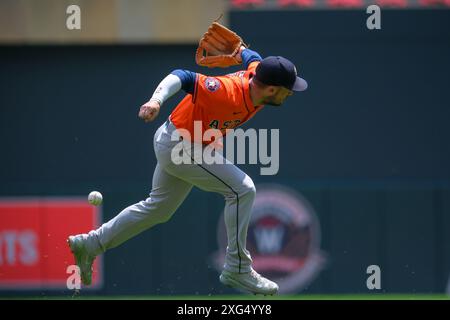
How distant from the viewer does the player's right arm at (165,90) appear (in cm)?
534

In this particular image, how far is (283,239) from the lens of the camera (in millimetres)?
9703

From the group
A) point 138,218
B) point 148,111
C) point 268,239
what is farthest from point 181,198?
point 268,239

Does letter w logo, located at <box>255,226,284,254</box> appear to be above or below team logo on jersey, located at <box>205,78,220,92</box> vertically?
below

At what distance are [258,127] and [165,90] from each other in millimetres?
4729

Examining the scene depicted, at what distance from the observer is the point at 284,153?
33.8 feet

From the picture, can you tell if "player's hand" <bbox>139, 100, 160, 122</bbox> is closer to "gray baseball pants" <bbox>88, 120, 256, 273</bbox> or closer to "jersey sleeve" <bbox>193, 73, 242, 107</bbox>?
"jersey sleeve" <bbox>193, 73, 242, 107</bbox>

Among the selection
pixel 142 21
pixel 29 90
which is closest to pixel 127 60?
pixel 142 21

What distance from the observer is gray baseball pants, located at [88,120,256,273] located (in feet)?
19.6

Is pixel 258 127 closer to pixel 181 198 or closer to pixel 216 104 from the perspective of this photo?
pixel 181 198

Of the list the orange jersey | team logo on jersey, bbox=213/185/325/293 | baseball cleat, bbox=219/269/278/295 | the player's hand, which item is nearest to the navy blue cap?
the orange jersey

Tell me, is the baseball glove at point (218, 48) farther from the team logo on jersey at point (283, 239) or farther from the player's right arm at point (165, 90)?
the team logo on jersey at point (283, 239)

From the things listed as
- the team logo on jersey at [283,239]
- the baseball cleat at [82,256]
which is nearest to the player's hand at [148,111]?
the baseball cleat at [82,256]

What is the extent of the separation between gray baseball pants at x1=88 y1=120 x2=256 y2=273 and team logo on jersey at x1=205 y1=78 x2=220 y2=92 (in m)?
0.37
